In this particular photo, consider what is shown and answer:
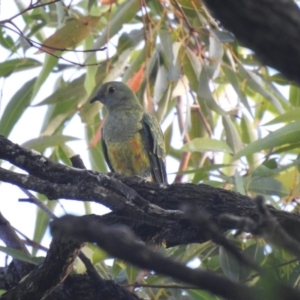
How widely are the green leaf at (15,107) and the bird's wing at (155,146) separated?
1065mm

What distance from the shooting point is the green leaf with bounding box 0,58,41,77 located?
581 cm

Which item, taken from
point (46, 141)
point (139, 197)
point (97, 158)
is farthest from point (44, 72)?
point (139, 197)

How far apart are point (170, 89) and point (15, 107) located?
1.36 metres

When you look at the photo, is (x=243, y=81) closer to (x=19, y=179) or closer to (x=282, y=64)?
(x=19, y=179)

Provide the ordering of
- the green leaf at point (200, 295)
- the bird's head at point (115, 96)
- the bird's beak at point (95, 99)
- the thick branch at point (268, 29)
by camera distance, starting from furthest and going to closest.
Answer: the bird's head at point (115, 96), the bird's beak at point (95, 99), the green leaf at point (200, 295), the thick branch at point (268, 29)

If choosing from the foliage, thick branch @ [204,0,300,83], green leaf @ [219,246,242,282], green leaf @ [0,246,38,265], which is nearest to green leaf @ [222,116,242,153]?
the foliage

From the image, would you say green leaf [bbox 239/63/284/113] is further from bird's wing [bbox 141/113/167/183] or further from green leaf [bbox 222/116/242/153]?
bird's wing [bbox 141/113/167/183]

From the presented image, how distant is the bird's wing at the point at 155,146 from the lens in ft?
18.9

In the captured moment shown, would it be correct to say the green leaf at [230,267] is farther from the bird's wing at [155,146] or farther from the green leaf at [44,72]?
the green leaf at [44,72]

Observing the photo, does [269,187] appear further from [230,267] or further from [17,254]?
[17,254]

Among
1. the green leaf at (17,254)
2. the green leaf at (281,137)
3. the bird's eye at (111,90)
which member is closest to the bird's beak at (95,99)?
the bird's eye at (111,90)

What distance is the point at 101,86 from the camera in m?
6.12

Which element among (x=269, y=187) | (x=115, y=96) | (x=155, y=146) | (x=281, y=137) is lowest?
(x=269, y=187)

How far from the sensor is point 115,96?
6.35m
